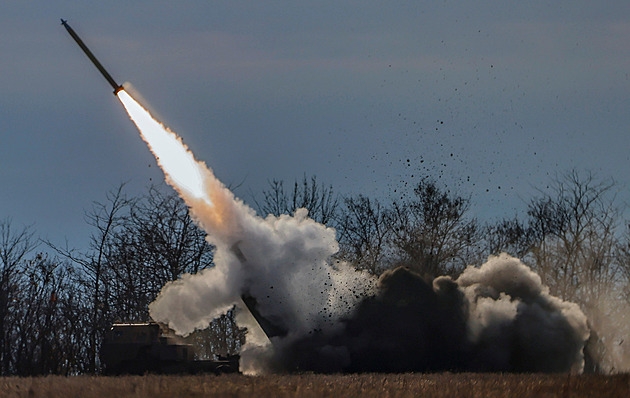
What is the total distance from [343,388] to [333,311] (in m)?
13.1

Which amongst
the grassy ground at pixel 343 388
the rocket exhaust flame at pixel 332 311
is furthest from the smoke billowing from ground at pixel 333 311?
the grassy ground at pixel 343 388

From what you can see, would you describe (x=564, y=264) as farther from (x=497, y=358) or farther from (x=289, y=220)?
(x=289, y=220)

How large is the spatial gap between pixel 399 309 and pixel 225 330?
23928mm

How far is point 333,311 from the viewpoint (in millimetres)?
37844

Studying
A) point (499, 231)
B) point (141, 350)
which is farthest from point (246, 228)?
point (499, 231)

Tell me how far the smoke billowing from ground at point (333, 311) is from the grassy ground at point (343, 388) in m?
7.25

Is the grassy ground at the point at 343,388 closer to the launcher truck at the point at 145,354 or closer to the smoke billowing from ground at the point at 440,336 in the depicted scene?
the smoke billowing from ground at the point at 440,336

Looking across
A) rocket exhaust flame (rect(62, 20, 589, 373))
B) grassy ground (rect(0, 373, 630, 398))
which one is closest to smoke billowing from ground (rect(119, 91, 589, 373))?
rocket exhaust flame (rect(62, 20, 589, 373))

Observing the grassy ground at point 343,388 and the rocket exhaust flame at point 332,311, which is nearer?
the grassy ground at point 343,388

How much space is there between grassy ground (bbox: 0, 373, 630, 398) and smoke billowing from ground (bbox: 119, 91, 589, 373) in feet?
23.8

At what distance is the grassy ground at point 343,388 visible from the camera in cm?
2314

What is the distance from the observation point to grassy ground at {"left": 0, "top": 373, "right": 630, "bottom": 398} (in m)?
23.1

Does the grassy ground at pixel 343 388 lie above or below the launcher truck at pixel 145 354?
below

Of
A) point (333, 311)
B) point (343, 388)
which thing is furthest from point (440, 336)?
point (343, 388)
